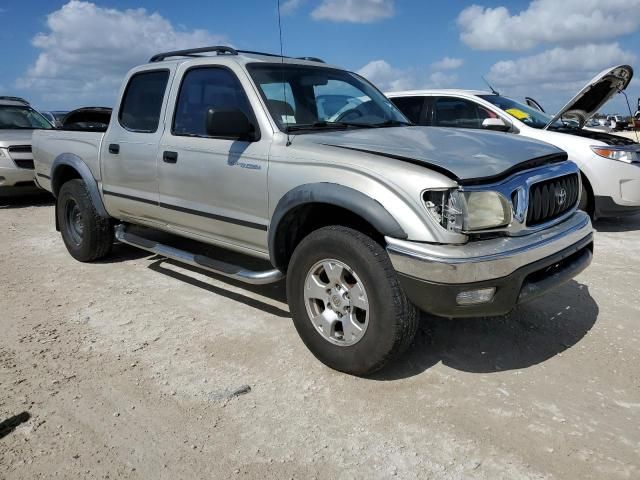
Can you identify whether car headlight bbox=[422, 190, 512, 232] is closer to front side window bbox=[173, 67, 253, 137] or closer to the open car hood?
front side window bbox=[173, 67, 253, 137]

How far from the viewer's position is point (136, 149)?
4551 millimetres

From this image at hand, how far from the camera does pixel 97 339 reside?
377 centimetres

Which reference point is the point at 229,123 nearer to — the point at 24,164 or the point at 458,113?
the point at 458,113

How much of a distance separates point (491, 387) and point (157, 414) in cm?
183

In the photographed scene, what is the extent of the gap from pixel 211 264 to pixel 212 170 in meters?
0.69

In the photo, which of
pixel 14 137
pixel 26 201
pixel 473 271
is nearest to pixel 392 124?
pixel 473 271

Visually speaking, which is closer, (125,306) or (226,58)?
(226,58)

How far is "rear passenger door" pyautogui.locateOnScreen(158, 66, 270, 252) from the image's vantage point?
361 cm

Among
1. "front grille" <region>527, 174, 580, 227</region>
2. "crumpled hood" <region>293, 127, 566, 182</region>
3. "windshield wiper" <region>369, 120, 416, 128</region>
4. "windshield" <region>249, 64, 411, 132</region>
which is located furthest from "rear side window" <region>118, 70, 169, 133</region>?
"front grille" <region>527, 174, 580, 227</region>

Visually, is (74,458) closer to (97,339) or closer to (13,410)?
(13,410)

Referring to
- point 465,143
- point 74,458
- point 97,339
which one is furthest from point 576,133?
point 74,458

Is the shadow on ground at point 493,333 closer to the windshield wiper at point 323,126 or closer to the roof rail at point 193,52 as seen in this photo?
the windshield wiper at point 323,126

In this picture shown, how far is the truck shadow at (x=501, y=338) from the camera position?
3346mm

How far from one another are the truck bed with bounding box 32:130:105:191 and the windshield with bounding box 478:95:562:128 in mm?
5012
